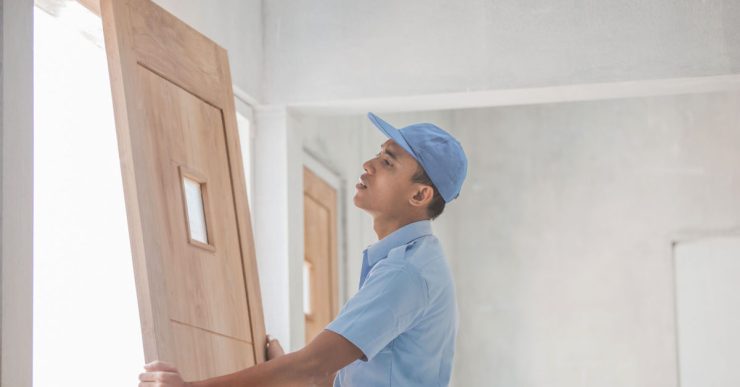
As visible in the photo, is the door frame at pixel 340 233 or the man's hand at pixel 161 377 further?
the door frame at pixel 340 233

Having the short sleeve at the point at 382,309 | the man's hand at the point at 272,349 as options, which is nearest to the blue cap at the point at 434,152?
the short sleeve at the point at 382,309

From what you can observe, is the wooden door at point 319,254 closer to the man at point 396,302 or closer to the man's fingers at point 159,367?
the man at point 396,302

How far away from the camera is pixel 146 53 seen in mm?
2594

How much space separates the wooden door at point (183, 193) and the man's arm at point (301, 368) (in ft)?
1.33

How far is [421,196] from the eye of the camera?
A: 2.41m

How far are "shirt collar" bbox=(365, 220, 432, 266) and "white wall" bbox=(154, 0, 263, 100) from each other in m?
1.21

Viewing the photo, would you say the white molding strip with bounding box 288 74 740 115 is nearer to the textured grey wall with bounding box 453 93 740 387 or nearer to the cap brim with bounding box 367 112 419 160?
the cap brim with bounding box 367 112 419 160

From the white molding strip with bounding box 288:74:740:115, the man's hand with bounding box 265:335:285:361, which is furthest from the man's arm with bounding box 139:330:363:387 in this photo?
the white molding strip with bounding box 288:74:740:115

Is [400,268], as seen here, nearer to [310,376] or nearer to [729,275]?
[310,376]

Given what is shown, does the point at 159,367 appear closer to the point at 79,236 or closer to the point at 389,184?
the point at 389,184

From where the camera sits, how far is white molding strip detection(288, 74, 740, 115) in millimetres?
3662

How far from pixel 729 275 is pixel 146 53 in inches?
191

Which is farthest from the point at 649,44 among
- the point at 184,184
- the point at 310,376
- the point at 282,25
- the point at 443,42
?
the point at 310,376

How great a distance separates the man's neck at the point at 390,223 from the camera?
241 centimetres
